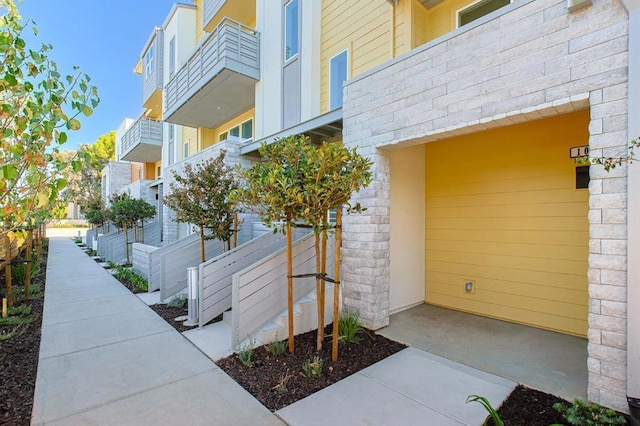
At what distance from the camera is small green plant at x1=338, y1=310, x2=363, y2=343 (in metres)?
4.51

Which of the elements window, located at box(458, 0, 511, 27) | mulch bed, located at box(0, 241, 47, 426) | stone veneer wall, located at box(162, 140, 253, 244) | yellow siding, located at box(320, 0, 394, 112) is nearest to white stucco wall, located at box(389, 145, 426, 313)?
yellow siding, located at box(320, 0, 394, 112)

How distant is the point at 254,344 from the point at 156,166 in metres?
19.5

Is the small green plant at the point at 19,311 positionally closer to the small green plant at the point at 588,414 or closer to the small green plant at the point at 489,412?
the small green plant at the point at 489,412

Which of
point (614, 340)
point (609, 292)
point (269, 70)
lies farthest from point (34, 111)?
point (269, 70)

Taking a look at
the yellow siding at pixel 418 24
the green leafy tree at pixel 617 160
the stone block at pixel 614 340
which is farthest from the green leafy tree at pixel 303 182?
the yellow siding at pixel 418 24

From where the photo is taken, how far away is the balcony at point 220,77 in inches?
344

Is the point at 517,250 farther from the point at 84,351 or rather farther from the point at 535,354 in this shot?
the point at 84,351

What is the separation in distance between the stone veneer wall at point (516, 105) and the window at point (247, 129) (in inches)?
236

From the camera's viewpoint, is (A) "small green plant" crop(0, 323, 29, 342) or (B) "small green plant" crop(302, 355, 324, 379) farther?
(A) "small green plant" crop(0, 323, 29, 342)

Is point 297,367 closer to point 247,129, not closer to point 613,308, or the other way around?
point 613,308

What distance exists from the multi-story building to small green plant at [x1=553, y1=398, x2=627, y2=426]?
184mm

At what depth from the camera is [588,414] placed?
2.80m

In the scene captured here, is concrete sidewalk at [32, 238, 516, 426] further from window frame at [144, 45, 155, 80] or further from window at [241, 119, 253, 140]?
window frame at [144, 45, 155, 80]

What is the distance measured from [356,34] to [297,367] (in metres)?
6.51
